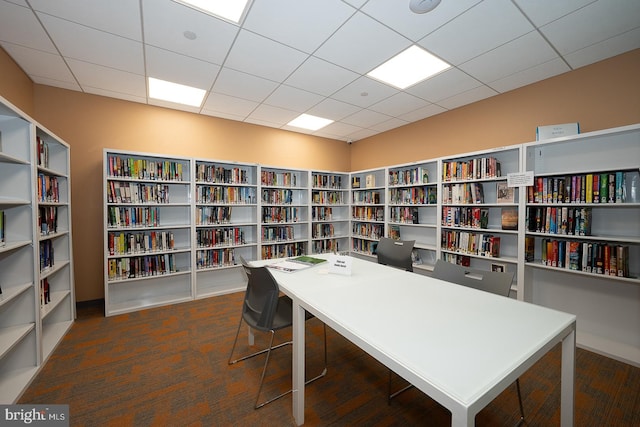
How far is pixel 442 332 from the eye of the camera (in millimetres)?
1119

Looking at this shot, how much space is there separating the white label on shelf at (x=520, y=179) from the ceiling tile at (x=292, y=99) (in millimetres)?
2481

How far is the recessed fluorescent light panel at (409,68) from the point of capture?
8.20ft

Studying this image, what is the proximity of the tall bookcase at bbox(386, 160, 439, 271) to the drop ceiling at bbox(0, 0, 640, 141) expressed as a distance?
114 centimetres

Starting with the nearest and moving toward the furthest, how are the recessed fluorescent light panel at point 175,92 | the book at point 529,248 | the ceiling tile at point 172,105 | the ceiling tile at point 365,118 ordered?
the book at point 529,248 → the recessed fluorescent light panel at point 175,92 → the ceiling tile at point 172,105 → the ceiling tile at point 365,118

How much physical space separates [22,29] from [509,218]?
494cm

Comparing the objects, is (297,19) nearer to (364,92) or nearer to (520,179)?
(364,92)

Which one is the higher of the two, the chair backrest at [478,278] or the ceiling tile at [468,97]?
the ceiling tile at [468,97]

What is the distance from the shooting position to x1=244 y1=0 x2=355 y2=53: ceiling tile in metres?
1.87

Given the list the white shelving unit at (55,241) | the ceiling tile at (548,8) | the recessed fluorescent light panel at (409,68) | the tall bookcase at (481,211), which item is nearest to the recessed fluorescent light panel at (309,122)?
the recessed fluorescent light panel at (409,68)

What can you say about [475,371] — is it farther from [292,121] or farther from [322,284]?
[292,121]

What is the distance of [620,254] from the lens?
87.5 inches

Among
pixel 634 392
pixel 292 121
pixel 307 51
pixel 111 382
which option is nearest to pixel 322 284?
pixel 111 382

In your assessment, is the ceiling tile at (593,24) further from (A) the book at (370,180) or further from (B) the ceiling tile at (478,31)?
(A) the book at (370,180)

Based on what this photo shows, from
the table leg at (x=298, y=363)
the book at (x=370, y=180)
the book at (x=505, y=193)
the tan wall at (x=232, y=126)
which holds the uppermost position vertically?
the tan wall at (x=232, y=126)
